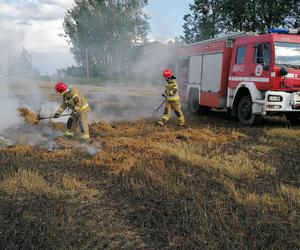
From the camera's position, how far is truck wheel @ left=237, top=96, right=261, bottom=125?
9688mm

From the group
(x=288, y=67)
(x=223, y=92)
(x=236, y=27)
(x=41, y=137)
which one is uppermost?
(x=236, y=27)

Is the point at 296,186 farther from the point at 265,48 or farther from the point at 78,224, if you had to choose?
the point at 265,48

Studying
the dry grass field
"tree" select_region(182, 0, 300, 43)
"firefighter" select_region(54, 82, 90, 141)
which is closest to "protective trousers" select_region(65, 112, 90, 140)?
"firefighter" select_region(54, 82, 90, 141)

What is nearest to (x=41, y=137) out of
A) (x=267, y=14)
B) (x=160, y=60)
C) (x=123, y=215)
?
(x=123, y=215)

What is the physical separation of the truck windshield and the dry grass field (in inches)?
89.5

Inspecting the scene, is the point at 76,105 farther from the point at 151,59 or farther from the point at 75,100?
the point at 151,59

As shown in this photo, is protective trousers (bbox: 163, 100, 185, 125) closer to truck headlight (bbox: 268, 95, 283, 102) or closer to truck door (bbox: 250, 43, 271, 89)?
truck door (bbox: 250, 43, 271, 89)

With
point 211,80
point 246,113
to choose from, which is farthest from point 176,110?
point 211,80

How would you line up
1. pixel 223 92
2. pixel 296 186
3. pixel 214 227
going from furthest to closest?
pixel 223 92 < pixel 296 186 < pixel 214 227

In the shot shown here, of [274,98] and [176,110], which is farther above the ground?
[274,98]

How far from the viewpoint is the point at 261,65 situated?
→ 907cm

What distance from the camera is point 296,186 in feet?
16.2

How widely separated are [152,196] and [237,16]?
2009 centimetres

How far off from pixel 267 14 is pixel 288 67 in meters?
13.6
